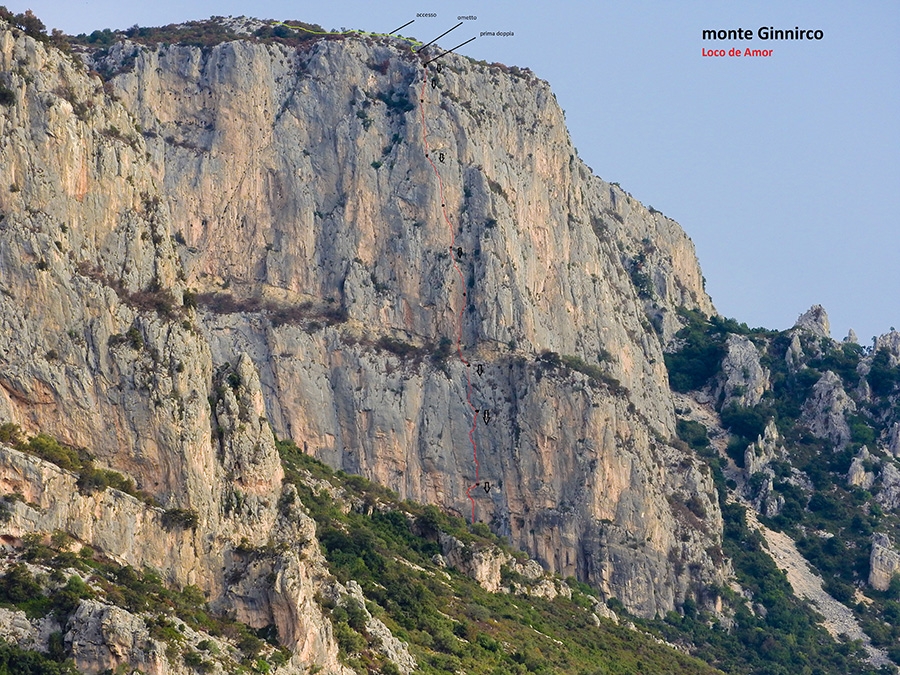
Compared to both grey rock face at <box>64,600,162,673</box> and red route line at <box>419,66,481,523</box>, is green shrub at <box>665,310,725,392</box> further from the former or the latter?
grey rock face at <box>64,600,162,673</box>

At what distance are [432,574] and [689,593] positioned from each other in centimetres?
3156

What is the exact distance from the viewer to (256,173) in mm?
150875

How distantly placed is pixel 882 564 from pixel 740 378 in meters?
26.7

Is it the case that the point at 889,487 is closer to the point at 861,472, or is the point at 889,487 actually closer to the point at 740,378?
the point at 861,472

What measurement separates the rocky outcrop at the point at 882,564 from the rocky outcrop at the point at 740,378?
71.5ft

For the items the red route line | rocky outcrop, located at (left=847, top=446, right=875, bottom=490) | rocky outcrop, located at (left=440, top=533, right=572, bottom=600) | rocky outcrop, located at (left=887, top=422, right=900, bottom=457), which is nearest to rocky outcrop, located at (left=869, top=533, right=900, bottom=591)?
rocky outcrop, located at (left=847, top=446, right=875, bottom=490)

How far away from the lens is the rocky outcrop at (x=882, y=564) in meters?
164

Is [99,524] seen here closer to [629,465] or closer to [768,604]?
[629,465]

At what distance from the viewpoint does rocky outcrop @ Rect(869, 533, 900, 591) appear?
164000 mm

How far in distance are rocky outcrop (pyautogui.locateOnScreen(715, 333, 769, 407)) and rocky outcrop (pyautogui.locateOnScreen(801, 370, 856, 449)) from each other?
4656 mm

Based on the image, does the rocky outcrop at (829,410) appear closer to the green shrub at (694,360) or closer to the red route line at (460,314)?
the green shrub at (694,360)

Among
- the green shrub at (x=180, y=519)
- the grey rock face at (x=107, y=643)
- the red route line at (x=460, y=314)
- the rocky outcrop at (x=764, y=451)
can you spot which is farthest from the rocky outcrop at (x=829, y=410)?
the grey rock face at (x=107, y=643)

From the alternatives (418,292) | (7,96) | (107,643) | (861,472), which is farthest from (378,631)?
(861,472)

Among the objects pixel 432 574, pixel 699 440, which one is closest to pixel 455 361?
pixel 432 574
